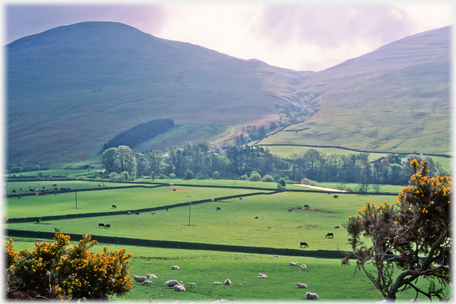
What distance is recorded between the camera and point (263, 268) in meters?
30.0

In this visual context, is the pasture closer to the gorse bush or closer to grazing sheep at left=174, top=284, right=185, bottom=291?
grazing sheep at left=174, top=284, right=185, bottom=291

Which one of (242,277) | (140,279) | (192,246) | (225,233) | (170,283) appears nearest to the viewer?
(170,283)

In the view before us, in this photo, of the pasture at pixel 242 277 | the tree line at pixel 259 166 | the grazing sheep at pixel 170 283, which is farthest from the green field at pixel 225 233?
the tree line at pixel 259 166

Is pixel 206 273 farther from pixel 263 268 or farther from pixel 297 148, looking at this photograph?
pixel 297 148

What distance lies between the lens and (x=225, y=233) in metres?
46.3

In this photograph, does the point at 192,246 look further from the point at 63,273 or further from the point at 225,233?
the point at 63,273

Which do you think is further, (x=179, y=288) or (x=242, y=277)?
(x=242, y=277)

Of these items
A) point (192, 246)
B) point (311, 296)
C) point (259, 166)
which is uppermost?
point (259, 166)

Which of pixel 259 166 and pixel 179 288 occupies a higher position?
pixel 259 166

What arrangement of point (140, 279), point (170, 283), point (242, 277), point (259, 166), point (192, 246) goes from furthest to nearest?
point (259, 166)
point (192, 246)
point (242, 277)
point (140, 279)
point (170, 283)

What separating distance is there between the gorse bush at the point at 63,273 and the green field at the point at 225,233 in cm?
388

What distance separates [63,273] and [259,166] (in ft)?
435

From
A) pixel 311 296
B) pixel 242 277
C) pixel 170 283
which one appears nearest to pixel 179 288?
pixel 170 283

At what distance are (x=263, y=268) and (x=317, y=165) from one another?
11095cm
